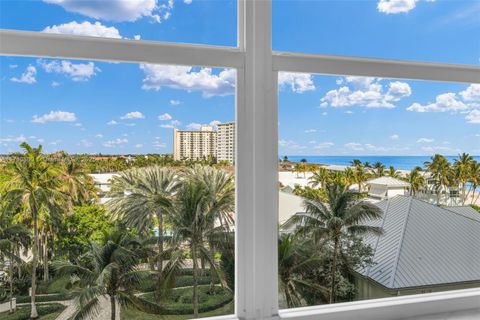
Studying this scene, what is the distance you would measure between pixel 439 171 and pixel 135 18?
1347 mm

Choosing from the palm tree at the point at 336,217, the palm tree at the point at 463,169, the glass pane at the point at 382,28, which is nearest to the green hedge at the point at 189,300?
the palm tree at the point at 336,217

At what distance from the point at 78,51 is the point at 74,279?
2.31 feet

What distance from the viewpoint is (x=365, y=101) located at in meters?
1.41

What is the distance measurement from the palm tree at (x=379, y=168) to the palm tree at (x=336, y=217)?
0.12m

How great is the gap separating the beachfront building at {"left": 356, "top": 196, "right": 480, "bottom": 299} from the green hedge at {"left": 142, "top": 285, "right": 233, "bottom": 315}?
53 centimetres

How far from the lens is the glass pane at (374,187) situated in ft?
4.38

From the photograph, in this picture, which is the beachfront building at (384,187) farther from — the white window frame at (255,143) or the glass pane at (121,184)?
the glass pane at (121,184)

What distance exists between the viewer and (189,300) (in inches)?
48.4

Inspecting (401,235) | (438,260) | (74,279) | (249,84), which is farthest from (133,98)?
(438,260)

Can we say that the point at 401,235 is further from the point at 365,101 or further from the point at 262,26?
the point at 262,26

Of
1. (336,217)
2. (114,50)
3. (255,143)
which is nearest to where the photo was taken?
(114,50)

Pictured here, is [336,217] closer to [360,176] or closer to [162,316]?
[360,176]

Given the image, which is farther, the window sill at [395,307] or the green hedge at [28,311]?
the window sill at [395,307]

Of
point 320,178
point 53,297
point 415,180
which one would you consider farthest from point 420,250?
point 53,297
